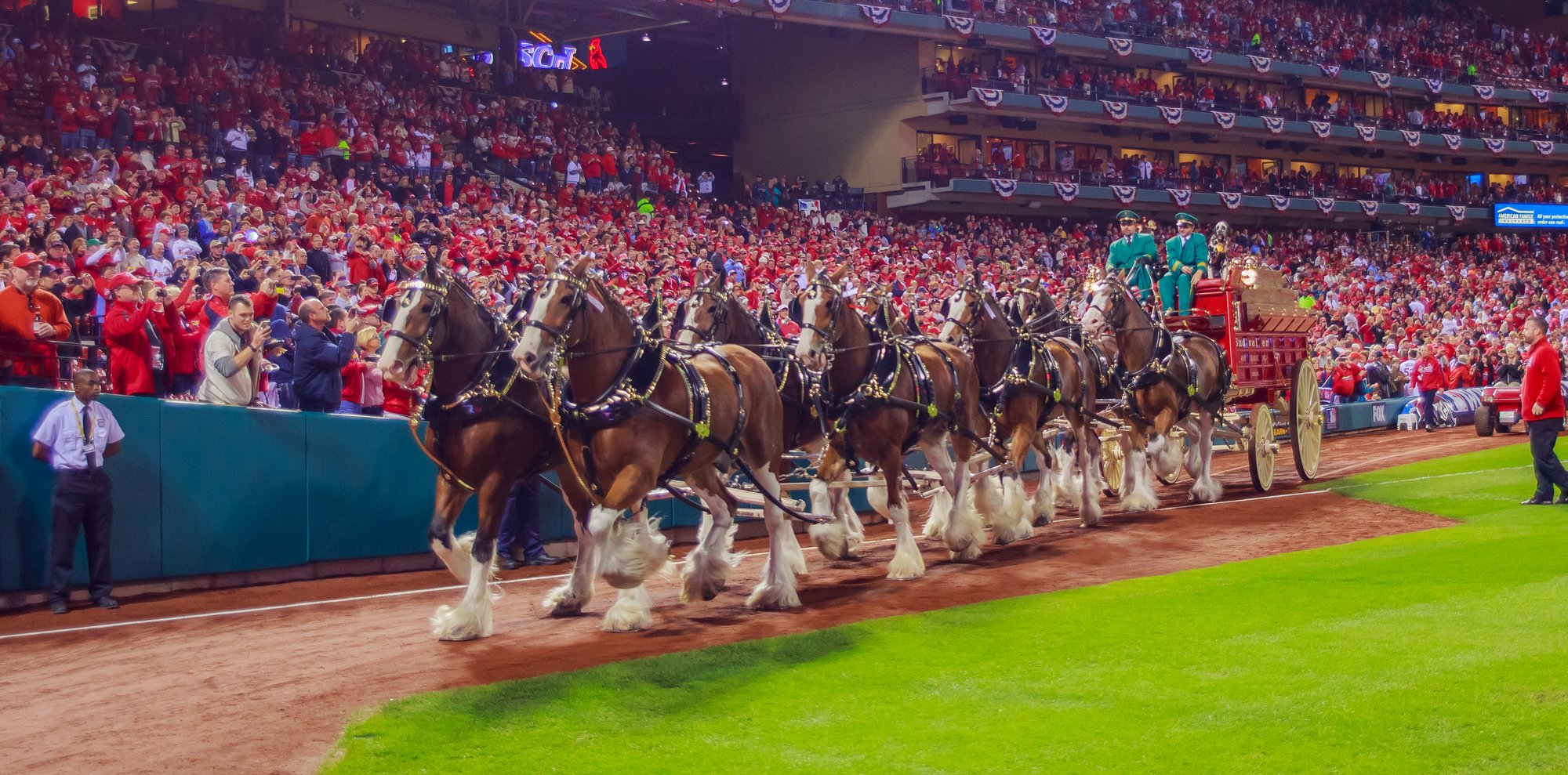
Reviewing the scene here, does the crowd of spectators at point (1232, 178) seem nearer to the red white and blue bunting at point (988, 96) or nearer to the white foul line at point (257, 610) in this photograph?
the red white and blue bunting at point (988, 96)

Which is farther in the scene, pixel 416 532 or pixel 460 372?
pixel 416 532

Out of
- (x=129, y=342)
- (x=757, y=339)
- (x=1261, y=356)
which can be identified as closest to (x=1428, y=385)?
(x=1261, y=356)

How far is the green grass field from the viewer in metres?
6.16

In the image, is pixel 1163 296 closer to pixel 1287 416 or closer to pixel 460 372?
pixel 1287 416

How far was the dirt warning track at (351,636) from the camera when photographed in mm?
6883

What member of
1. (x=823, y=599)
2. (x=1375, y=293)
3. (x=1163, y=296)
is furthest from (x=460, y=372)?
(x=1375, y=293)

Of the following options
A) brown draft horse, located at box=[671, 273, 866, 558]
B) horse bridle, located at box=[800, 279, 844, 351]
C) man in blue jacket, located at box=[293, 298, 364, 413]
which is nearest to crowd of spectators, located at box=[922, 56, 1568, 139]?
brown draft horse, located at box=[671, 273, 866, 558]

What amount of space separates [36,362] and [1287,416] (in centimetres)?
1461

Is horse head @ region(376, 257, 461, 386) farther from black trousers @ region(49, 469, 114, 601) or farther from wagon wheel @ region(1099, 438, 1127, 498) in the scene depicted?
wagon wheel @ region(1099, 438, 1127, 498)

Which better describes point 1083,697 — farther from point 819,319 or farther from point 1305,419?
point 1305,419

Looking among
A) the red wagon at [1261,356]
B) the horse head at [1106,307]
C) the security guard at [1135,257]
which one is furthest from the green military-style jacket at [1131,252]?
the horse head at [1106,307]

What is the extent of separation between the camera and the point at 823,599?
10680 millimetres

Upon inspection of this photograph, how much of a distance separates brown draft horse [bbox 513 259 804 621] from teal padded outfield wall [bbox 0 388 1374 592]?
3.96 m

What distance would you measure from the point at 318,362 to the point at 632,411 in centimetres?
462
